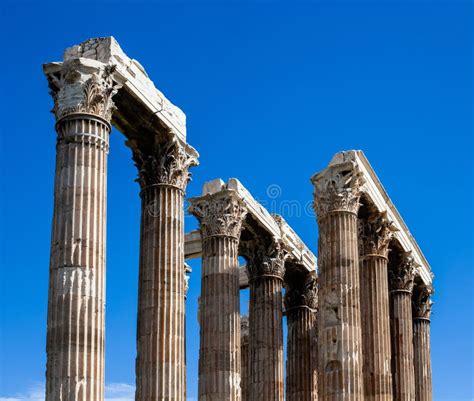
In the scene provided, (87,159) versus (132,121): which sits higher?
(132,121)

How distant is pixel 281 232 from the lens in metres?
52.5

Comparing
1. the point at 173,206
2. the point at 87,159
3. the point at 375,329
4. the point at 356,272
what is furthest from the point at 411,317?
the point at 87,159

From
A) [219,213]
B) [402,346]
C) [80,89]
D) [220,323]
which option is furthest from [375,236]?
[80,89]

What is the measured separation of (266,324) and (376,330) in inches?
220

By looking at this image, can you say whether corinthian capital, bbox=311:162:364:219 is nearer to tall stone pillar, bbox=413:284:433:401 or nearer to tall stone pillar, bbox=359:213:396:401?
tall stone pillar, bbox=359:213:396:401

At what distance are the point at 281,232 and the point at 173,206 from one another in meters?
15.0

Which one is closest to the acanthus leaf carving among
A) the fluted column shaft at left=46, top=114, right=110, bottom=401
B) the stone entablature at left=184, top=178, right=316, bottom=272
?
the stone entablature at left=184, top=178, right=316, bottom=272

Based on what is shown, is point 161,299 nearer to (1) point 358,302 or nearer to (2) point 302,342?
(1) point 358,302

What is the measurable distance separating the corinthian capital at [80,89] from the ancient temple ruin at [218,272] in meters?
0.05

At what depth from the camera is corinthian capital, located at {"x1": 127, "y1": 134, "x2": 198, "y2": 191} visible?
38406 millimetres

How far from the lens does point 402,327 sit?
52531mm

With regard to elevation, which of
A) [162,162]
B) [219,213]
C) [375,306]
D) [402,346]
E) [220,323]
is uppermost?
[219,213]

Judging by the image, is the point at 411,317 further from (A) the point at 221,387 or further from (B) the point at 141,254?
(B) the point at 141,254

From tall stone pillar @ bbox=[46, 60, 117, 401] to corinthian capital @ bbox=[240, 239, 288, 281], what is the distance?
62.1ft
